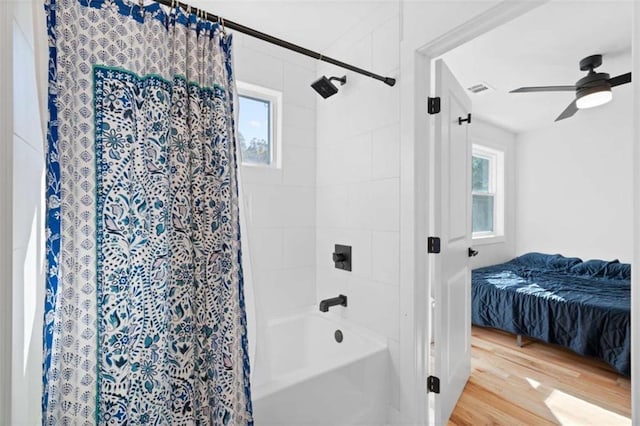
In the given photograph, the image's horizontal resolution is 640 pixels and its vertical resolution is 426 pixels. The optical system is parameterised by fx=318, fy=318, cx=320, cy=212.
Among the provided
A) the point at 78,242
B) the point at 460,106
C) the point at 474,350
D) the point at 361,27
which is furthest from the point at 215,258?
the point at 474,350

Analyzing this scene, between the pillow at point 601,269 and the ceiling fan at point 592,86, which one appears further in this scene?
the pillow at point 601,269

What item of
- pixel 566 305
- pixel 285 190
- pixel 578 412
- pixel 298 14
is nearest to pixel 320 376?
pixel 285 190

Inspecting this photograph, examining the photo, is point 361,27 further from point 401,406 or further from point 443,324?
point 401,406

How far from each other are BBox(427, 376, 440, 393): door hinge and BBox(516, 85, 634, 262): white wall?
11.0 ft

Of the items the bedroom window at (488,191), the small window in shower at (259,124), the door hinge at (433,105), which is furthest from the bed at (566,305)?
the small window in shower at (259,124)

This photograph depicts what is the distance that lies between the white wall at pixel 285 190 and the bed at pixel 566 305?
6.59 ft

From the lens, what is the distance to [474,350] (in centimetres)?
293

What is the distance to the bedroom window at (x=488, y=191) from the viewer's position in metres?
4.45

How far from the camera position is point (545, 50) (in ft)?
8.09

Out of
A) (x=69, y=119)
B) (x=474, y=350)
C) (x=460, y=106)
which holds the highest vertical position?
(x=460, y=106)

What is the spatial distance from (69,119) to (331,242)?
1659mm

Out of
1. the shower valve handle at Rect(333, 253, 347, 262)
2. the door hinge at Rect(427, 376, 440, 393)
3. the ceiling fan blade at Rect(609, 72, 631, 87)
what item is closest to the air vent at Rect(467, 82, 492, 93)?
the ceiling fan blade at Rect(609, 72, 631, 87)

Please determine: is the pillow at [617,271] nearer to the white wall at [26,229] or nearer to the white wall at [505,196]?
the white wall at [505,196]

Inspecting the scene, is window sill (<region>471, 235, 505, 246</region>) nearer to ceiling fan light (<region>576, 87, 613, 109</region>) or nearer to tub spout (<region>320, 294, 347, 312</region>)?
ceiling fan light (<region>576, 87, 613, 109</region>)
